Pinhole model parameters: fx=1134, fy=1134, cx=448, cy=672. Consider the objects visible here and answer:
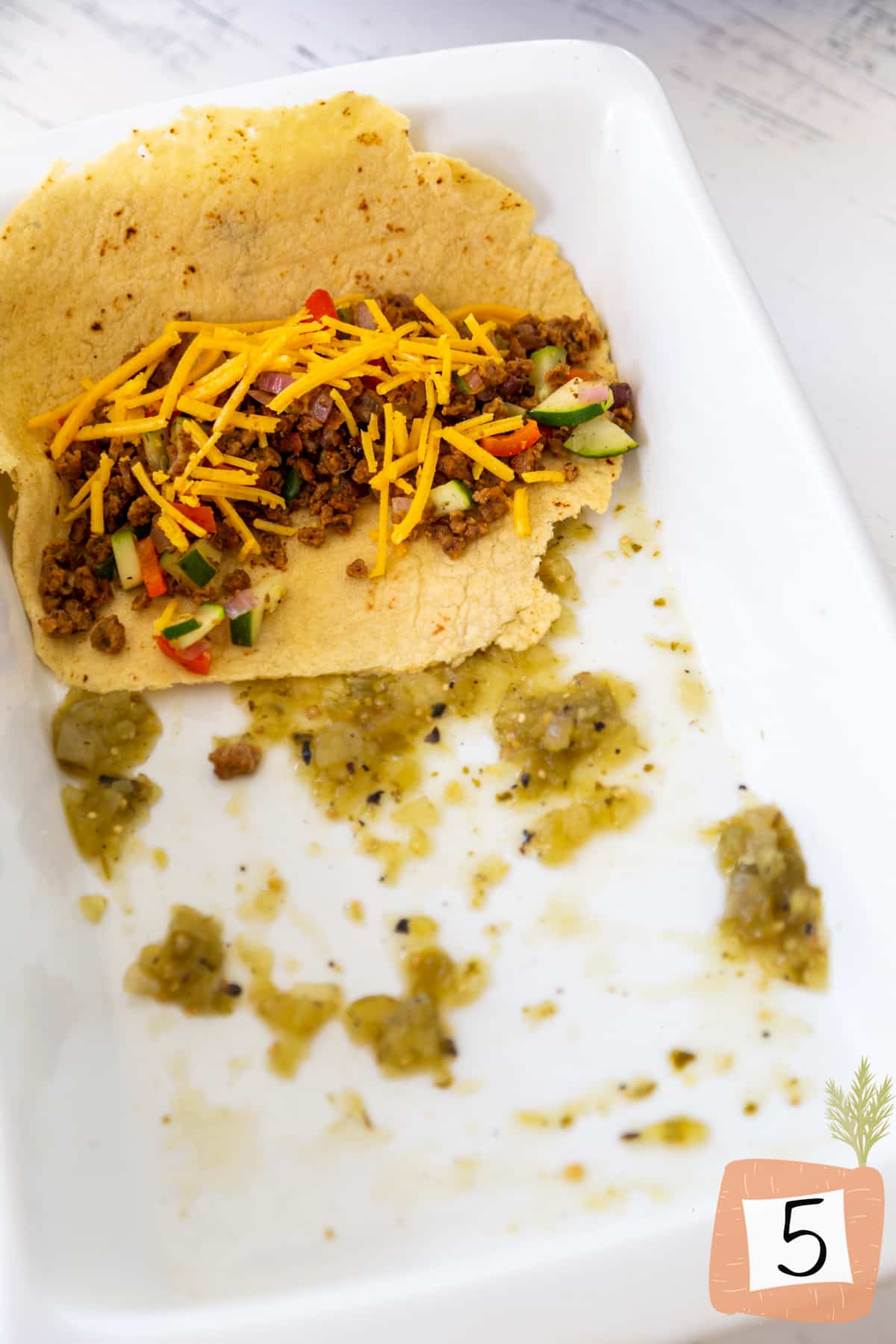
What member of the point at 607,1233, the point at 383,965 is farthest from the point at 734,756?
the point at 607,1233

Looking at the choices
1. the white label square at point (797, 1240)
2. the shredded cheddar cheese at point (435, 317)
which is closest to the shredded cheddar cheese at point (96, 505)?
the shredded cheddar cheese at point (435, 317)

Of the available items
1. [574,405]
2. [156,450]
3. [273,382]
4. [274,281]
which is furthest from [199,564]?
[574,405]

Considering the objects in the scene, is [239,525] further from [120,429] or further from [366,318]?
[366,318]

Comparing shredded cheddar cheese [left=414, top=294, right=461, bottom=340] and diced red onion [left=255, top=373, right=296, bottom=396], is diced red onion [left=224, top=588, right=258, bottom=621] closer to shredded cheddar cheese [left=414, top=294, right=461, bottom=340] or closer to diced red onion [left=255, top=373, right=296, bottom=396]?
diced red onion [left=255, top=373, right=296, bottom=396]

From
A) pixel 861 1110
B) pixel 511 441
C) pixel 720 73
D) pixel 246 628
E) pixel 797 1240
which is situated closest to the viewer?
pixel 797 1240

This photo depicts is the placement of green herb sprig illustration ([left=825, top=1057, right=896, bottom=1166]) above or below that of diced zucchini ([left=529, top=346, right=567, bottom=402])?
below

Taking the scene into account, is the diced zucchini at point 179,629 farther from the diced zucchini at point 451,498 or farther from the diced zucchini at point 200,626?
the diced zucchini at point 451,498

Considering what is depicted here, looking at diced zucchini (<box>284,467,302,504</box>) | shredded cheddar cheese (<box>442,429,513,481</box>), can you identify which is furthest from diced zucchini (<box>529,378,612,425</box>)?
diced zucchini (<box>284,467,302,504</box>)
